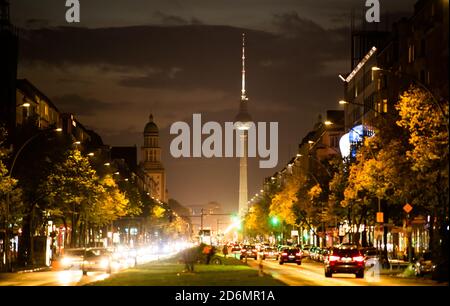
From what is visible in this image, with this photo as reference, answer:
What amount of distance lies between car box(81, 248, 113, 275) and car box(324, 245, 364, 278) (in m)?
16.1

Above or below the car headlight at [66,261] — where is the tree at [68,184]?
above

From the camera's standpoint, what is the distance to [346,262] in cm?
6281

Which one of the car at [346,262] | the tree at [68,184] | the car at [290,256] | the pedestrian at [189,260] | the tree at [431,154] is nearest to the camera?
the tree at [431,154]

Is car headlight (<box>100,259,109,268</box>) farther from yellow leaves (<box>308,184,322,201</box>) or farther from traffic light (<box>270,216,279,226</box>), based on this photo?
traffic light (<box>270,216,279,226</box>)

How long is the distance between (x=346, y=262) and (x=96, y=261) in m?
17.9

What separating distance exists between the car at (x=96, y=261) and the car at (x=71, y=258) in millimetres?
2494

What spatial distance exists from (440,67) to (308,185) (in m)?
45.3

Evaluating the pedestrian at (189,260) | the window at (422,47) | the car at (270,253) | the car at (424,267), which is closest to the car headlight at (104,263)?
the pedestrian at (189,260)

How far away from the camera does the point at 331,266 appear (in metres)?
63.0

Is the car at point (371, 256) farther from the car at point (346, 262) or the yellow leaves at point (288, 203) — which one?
the yellow leaves at point (288, 203)

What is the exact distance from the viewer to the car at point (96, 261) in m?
69.2
